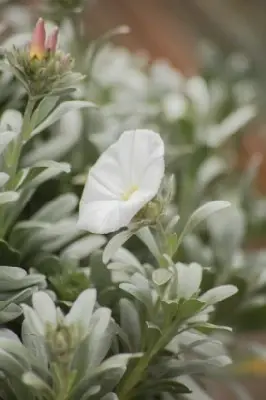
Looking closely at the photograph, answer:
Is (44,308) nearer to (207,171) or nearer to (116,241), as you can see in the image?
(116,241)

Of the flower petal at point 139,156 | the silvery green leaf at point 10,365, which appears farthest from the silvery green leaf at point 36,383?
the flower petal at point 139,156

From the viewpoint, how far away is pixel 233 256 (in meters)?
0.58

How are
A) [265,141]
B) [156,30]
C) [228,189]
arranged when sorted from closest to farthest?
[228,189]
[265,141]
[156,30]

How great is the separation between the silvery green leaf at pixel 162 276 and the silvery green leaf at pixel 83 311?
0.12 feet

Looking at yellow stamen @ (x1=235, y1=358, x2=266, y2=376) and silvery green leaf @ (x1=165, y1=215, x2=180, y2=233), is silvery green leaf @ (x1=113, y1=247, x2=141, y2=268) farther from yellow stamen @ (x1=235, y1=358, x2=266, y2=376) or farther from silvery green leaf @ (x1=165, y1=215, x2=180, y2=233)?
yellow stamen @ (x1=235, y1=358, x2=266, y2=376)

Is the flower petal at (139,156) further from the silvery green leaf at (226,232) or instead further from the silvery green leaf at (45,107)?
the silvery green leaf at (226,232)

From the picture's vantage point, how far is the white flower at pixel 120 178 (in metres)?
0.37

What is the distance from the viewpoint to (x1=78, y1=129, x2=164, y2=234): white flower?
14.5 inches

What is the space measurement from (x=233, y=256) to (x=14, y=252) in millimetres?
225

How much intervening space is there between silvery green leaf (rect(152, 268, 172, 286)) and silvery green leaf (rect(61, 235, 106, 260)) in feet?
0.28

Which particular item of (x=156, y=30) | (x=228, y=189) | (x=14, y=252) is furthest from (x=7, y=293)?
(x=156, y=30)

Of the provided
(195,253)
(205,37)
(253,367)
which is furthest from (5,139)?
(205,37)

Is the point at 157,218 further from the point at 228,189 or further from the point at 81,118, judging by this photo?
the point at 228,189

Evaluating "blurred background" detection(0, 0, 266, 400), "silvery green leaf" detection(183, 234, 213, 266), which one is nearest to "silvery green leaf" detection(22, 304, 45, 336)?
"silvery green leaf" detection(183, 234, 213, 266)
